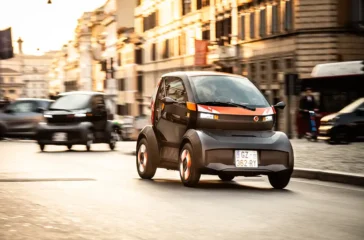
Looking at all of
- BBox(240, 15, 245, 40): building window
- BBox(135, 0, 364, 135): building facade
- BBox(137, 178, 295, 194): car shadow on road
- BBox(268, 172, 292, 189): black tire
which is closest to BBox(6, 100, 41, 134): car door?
BBox(135, 0, 364, 135): building facade

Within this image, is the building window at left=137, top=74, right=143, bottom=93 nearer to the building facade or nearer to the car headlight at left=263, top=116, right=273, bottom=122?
the building facade

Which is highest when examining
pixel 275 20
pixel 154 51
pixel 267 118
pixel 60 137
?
pixel 275 20

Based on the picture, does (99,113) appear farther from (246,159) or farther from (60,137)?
(246,159)

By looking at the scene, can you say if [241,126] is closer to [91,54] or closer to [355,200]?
[355,200]

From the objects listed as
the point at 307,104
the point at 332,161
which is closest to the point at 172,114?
the point at 332,161

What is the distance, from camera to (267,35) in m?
52.1

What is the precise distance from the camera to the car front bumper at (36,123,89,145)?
27.9 metres

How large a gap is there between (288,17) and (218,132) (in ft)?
117

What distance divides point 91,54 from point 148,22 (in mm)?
51384

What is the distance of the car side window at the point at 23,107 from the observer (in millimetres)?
39094

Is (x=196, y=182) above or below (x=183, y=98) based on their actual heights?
below

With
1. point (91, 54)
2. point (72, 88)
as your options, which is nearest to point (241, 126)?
point (91, 54)

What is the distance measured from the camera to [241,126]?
46.6 feet

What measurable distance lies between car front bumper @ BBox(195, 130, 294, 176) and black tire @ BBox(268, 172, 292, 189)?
4.7 inches
